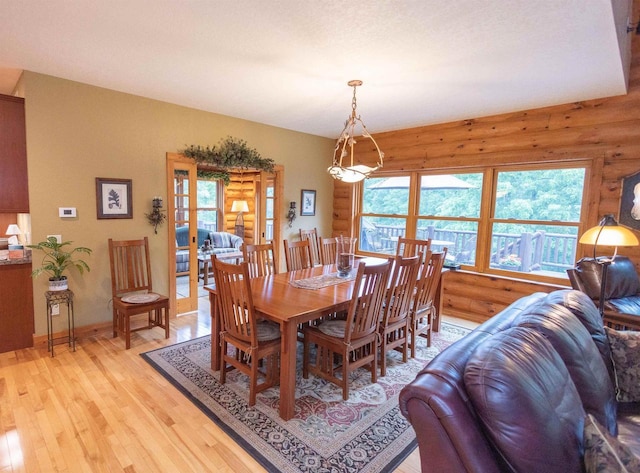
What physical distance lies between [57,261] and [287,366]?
2507mm

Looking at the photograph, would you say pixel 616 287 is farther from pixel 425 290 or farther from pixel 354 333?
pixel 354 333

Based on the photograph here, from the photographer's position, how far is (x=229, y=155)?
4.45 meters

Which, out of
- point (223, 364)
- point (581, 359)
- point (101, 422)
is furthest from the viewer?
point (223, 364)

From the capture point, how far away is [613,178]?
11.7 ft

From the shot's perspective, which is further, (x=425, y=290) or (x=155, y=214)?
(x=155, y=214)

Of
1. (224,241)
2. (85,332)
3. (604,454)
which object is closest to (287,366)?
(604,454)

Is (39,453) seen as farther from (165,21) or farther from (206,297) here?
(206,297)

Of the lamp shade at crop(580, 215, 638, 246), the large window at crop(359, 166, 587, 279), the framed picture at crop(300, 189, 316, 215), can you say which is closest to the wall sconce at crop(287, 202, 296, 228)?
the framed picture at crop(300, 189, 316, 215)

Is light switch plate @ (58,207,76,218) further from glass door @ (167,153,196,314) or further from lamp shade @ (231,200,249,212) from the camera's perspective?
lamp shade @ (231,200,249,212)

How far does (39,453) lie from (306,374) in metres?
1.77

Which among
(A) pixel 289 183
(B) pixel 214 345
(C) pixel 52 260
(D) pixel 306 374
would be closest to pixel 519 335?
(D) pixel 306 374

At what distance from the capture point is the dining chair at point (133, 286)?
3.43m

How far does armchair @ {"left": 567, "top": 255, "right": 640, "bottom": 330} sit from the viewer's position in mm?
3014

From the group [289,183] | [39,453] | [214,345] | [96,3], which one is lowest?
[39,453]
